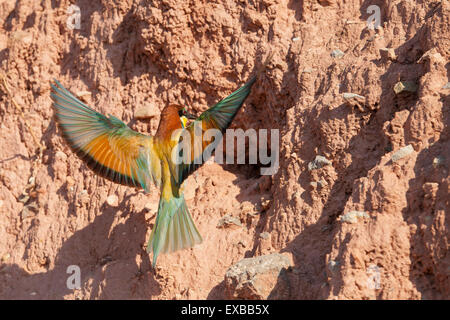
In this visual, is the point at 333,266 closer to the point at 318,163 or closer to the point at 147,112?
the point at 318,163

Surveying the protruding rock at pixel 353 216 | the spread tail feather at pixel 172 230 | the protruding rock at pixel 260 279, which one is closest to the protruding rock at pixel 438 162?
the protruding rock at pixel 353 216

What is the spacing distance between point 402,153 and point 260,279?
746 millimetres

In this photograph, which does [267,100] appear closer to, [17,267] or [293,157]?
[293,157]

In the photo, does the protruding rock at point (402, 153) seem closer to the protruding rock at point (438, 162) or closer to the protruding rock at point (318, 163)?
the protruding rock at point (438, 162)

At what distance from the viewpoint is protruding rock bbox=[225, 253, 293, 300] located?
2.84m

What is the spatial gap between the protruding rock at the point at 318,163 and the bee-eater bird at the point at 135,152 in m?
0.51

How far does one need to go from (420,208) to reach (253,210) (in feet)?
3.40

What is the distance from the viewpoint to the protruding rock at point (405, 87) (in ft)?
10.1

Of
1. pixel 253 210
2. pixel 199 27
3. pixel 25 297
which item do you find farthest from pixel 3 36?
pixel 253 210

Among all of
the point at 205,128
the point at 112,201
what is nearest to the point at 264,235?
the point at 205,128

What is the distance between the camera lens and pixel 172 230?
340 centimetres

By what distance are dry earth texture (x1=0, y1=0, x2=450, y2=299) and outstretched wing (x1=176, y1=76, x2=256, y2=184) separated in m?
0.31

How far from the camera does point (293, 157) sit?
3.35 metres

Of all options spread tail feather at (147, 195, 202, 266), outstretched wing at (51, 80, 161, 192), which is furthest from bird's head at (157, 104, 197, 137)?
spread tail feather at (147, 195, 202, 266)
